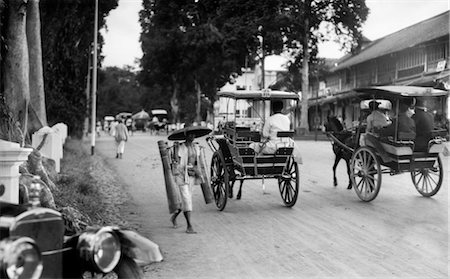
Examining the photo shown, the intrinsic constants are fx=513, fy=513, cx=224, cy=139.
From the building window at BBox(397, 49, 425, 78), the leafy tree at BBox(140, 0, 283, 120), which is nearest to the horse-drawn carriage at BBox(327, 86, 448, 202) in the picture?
the leafy tree at BBox(140, 0, 283, 120)

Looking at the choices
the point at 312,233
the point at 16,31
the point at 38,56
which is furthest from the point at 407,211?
the point at 38,56

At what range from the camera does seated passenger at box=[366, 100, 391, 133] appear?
9914 millimetres

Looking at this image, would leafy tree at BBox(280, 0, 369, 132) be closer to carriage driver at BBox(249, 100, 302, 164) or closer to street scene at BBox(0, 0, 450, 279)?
street scene at BBox(0, 0, 450, 279)

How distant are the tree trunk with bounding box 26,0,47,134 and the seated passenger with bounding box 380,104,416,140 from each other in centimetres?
834

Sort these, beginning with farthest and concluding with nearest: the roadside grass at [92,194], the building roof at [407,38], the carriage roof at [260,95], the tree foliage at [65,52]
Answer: the building roof at [407,38]
the tree foliage at [65,52]
the carriage roof at [260,95]
the roadside grass at [92,194]

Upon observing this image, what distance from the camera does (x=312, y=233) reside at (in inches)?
286

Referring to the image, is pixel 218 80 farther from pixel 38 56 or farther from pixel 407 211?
pixel 407 211

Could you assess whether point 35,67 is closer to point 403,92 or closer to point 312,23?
point 403,92

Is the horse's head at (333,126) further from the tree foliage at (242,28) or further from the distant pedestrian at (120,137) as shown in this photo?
the tree foliage at (242,28)

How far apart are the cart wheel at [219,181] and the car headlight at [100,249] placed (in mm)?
5953

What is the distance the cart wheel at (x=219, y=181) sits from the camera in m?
9.02

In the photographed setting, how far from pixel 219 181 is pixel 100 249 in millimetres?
6590

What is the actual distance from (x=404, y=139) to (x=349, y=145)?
1.86 metres

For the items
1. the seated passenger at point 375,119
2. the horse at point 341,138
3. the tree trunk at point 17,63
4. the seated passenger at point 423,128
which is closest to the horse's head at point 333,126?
the horse at point 341,138
